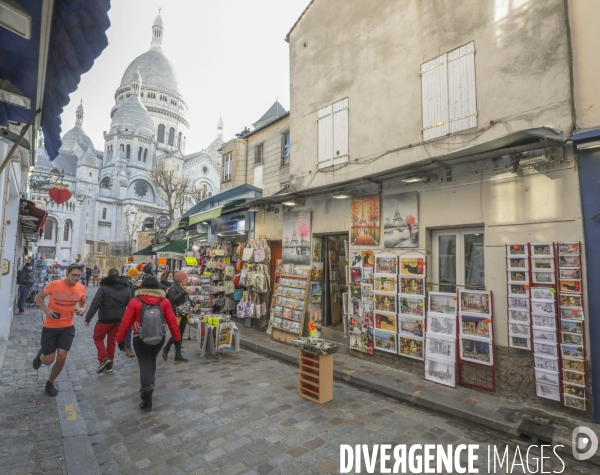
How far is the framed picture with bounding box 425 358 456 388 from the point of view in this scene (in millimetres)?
5496

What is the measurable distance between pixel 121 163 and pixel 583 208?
6731 centimetres

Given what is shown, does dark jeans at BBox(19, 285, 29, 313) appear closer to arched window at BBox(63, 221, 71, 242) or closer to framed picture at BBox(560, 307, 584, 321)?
framed picture at BBox(560, 307, 584, 321)

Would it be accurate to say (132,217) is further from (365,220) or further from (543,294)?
(543,294)

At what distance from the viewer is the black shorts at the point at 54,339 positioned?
5.03 metres

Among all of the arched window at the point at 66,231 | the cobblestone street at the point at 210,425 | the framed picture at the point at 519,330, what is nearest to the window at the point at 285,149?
the cobblestone street at the point at 210,425

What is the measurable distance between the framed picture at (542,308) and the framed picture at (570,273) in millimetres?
433

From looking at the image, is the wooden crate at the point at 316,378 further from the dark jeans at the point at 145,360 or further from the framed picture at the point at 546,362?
the framed picture at the point at 546,362

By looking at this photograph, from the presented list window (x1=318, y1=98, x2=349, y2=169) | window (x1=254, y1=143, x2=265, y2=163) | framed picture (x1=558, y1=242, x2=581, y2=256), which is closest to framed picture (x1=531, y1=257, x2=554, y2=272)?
framed picture (x1=558, y1=242, x2=581, y2=256)

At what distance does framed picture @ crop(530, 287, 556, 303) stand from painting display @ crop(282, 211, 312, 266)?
5.04 m

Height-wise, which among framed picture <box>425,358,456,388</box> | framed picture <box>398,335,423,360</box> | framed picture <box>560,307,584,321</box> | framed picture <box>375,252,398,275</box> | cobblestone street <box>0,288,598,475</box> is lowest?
cobblestone street <box>0,288,598,475</box>

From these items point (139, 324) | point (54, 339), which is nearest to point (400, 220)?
point (139, 324)

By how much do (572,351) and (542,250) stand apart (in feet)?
4.70

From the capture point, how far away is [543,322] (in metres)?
4.68

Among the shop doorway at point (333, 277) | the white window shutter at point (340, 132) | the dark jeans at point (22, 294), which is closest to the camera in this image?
the white window shutter at point (340, 132)
